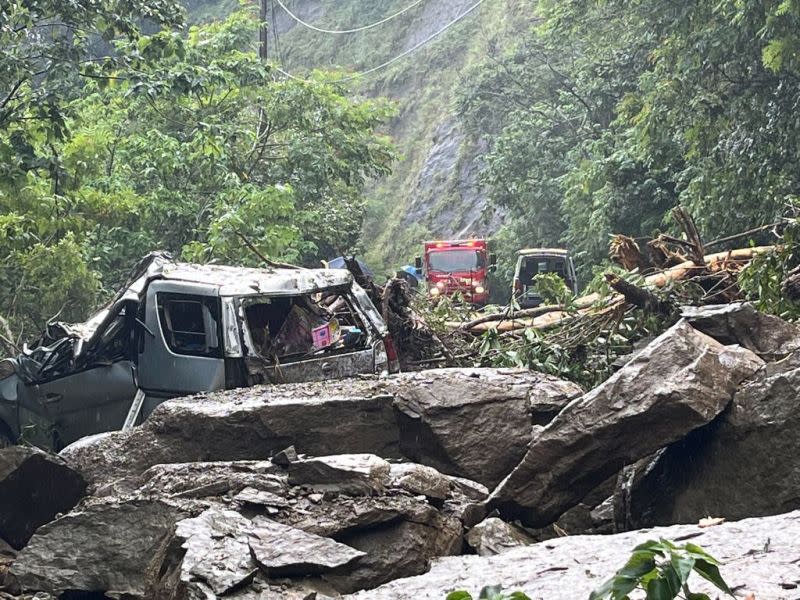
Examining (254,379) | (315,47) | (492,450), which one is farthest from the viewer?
(315,47)

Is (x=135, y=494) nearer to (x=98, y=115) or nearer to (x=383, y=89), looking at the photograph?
(x=98, y=115)

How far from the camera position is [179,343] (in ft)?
27.8

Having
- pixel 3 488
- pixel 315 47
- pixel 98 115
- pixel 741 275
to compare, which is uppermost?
pixel 315 47

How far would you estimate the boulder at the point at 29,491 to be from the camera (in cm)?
652

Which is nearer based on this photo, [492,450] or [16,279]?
[492,450]

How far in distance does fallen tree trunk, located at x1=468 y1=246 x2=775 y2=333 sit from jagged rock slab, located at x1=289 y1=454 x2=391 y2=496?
436cm

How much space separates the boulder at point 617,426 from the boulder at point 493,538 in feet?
1.26

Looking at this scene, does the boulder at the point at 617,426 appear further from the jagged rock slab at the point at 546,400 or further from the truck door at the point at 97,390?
the truck door at the point at 97,390

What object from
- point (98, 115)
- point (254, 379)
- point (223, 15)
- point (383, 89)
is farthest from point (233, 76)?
point (223, 15)

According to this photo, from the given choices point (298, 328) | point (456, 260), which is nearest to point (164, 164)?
point (298, 328)

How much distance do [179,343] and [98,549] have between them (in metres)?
3.34

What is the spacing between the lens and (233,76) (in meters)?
19.8

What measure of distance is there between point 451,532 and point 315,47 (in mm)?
55544

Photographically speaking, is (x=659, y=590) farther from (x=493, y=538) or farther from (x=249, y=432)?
(x=249, y=432)
